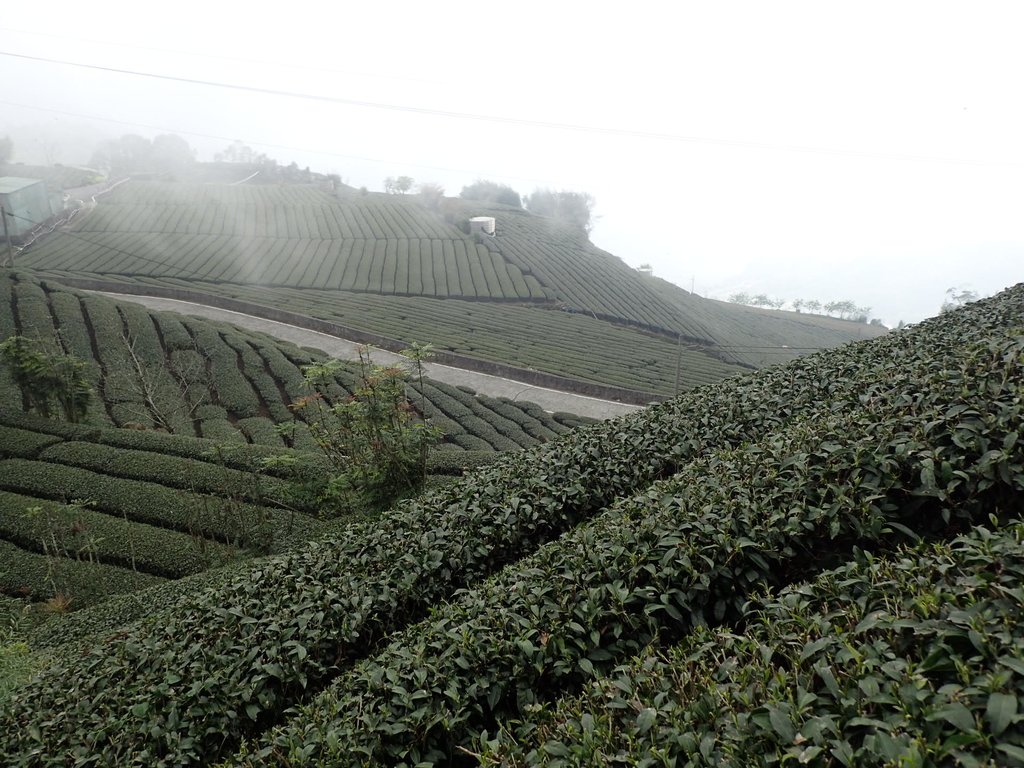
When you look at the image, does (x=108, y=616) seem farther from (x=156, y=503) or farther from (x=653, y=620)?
(x=653, y=620)

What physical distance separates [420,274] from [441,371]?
2671 centimetres

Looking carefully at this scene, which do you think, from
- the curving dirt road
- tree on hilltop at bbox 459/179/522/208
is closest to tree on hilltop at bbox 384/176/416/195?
tree on hilltop at bbox 459/179/522/208

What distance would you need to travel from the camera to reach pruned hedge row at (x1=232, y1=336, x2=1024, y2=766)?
3049mm

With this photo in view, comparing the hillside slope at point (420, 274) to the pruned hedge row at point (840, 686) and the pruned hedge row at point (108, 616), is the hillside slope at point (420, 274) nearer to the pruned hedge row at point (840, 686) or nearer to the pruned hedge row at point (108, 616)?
the pruned hedge row at point (108, 616)

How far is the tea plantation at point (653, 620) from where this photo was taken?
2123mm

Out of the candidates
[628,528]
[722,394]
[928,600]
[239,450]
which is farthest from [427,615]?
[239,450]

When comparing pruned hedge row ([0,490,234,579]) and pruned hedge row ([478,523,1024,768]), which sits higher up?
pruned hedge row ([478,523,1024,768])

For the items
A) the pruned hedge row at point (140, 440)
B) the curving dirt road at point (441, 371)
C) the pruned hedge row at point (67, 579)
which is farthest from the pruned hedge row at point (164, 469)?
the curving dirt road at point (441, 371)

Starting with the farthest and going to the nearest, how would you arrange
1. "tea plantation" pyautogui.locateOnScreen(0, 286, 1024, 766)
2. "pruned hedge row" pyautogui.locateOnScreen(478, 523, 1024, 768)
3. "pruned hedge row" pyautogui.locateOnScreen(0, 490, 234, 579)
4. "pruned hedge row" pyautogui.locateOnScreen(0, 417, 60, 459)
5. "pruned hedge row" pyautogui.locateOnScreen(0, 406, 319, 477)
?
1. "pruned hedge row" pyautogui.locateOnScreen(0, 417, 60, 459)
2. "pruned hedge row" pyautogui.locateOnScreen(0, 406, 319, 477)
3. "pruned hedge row" pyautogui.locateOnScreen(0, 490, 234, 579)
4. "tea plantation" pyautogui.locateOnScreen(0, 286, 1024, 766)
5. "pruned hedge row" pyautogui.locateOnScreen(478, 523, 1024, 768)

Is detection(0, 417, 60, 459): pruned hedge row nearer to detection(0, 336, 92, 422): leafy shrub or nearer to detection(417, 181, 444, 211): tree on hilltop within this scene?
detection(0, 336, 92, 422): leafy shrub

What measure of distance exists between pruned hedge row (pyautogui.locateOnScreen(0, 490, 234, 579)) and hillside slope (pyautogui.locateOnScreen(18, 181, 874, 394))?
901 inches

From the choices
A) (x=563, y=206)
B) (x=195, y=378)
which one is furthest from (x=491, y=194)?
(x=195, y=378)

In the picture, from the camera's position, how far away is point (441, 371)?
28.5 metres

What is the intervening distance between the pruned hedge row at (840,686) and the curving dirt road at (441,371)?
20.5m
